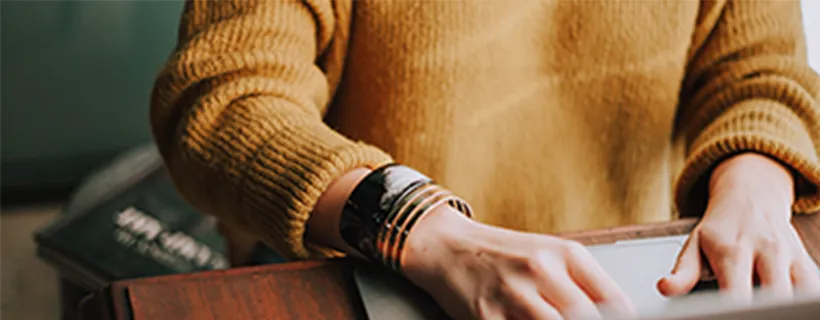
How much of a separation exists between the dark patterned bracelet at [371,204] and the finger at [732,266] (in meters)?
0.14

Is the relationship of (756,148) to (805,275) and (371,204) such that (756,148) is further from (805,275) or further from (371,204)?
(371,204)

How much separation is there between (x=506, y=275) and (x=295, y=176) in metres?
0.12

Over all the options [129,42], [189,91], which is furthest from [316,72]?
[129,42]

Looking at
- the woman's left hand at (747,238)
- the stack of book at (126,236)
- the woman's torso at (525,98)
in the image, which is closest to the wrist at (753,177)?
the woman's left hand at (747,238)

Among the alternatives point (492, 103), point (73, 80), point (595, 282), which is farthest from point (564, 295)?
point (73, 80)

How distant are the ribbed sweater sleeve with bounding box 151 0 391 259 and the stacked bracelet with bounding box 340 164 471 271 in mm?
18

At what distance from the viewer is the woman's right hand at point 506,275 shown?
370mm

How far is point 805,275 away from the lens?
40cm

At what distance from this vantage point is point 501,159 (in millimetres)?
625

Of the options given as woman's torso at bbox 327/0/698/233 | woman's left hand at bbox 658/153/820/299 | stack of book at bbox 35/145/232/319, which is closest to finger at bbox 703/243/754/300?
woman's left hand at bbox 658/153/820/299

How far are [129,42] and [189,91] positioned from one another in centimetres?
78

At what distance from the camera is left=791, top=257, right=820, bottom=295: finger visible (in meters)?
0.40

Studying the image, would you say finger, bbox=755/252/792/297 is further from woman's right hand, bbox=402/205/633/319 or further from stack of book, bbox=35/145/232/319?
stack of book, bbox=35/145/232/319

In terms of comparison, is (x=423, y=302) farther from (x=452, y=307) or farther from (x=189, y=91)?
(x=189, y=91)
